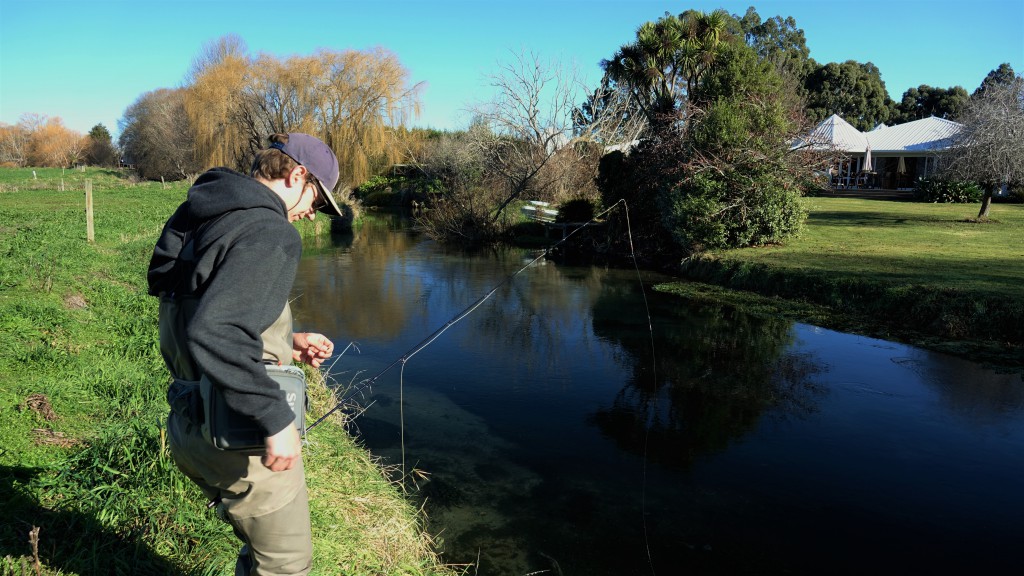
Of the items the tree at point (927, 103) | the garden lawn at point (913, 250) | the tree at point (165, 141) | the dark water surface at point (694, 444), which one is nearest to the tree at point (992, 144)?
the garden lawn at point (913, 250)

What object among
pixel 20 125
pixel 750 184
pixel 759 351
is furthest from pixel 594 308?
pixel 20 125

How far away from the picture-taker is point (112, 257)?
11.4m

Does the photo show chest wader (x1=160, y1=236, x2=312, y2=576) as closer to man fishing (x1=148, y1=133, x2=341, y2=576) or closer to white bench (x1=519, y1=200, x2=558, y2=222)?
man fishing (x1=148, y1=133, x2=341, y2=576)

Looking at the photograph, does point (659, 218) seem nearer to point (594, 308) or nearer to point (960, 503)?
point (594, 308)

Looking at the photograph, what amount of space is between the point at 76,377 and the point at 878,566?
5.92m

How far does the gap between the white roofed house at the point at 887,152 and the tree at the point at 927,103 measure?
55.6 feet

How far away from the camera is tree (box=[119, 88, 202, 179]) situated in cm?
4547

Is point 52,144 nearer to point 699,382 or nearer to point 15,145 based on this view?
point 15,145

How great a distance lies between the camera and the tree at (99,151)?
255 feet

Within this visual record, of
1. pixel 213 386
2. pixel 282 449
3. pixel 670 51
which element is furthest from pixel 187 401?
pixel 670 51

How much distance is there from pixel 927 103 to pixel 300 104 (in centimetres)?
4575

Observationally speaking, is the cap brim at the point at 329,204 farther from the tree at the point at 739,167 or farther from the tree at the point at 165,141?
the tree at the point at 165,141

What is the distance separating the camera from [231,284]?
1.81 meters

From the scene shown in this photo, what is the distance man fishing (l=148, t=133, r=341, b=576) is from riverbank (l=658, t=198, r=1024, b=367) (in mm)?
8918
